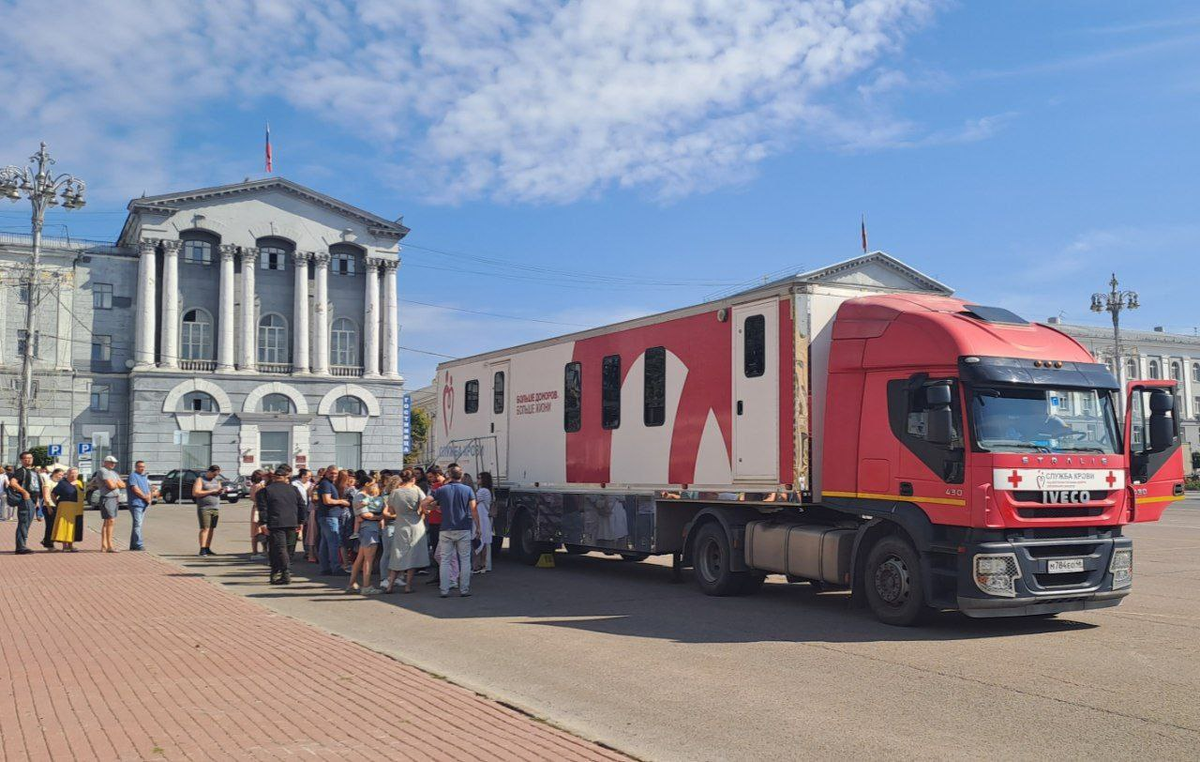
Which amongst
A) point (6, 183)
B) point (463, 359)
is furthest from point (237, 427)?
point (463, 359)

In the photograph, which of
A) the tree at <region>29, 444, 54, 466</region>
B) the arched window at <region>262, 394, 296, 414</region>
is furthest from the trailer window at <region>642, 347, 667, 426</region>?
the arched window at <region>262, 394, 296, 414</region>

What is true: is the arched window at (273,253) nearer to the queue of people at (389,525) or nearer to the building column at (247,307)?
the building column at (247,307)

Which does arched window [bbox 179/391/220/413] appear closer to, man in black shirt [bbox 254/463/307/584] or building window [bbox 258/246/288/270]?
building window [bbox 258/246/288/270]

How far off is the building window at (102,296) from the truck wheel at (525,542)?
50244mm

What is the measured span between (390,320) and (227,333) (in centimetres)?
968

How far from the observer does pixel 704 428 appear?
1391 centimetres

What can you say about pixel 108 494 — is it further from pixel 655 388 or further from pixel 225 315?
pixel 225 315

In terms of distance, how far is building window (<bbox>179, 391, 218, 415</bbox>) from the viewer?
60156mm

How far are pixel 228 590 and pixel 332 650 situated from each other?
5645 millimetres

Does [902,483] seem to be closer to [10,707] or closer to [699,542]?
[699,542]

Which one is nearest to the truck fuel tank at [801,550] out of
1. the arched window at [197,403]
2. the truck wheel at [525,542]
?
the truck wheel at [525,542]

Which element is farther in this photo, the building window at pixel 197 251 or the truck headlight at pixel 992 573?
the building window at pixel 197 251

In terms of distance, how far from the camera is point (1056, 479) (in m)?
10.6

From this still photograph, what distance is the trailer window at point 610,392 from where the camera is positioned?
52.3 ft
